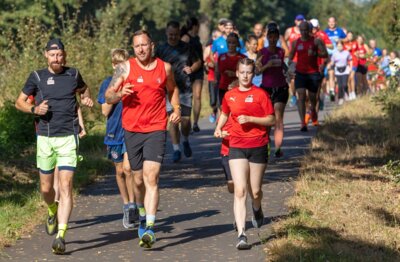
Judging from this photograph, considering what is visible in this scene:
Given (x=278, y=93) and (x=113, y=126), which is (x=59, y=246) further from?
(x=278, y=93)

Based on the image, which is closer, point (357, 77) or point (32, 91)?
point (32, 91)

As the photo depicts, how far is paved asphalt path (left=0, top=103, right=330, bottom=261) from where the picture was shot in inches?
406

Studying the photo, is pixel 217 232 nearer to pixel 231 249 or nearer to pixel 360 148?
pixel 231 249

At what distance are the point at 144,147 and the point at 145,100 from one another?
0.42m

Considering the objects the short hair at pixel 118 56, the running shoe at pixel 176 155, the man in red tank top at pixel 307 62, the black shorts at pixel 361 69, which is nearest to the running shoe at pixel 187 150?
the running shoe at pixel 176 155

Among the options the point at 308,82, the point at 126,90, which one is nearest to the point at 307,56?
the point at 308,82

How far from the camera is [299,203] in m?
12.5

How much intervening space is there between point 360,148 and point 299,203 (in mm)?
5250

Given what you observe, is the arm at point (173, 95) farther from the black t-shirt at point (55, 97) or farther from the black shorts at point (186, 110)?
the black shorts at point (186, 110)

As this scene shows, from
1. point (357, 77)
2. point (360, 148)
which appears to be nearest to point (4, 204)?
point (360, 148)

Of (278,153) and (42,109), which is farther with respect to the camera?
(278,153)

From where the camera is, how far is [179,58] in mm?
17125

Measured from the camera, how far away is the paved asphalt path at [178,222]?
10.3 meters

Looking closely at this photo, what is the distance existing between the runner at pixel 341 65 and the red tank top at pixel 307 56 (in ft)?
32.0
